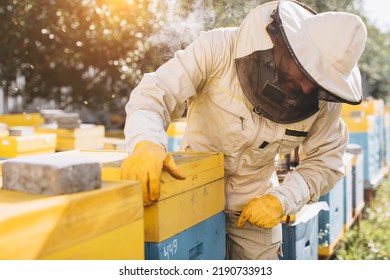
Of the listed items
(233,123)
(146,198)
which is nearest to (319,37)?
(233,123)

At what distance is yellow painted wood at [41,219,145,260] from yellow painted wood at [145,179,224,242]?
11 cm

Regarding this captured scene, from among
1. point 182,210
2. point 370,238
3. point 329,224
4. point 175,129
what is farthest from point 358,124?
point 182,210

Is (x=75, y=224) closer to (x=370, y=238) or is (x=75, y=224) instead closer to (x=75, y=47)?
(x=370, y=238)

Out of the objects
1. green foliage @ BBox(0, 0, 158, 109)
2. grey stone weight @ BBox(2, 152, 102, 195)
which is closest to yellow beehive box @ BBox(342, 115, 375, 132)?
green foliage @ BBox(0, 0, 158, 109)

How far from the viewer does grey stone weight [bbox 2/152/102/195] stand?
1.13 meters

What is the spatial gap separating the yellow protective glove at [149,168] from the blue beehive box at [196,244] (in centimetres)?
14

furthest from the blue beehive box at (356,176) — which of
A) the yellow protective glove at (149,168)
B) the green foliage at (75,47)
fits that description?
the yellow protective glove at (149,168)

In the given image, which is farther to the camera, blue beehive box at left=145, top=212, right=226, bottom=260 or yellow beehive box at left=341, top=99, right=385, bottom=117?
yellow beehive box at left=341, top=99, right=385, bottom=117

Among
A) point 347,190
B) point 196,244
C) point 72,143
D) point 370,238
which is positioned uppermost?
point 72,143

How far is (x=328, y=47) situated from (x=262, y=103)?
30 cm

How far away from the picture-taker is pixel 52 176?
113 centimetres

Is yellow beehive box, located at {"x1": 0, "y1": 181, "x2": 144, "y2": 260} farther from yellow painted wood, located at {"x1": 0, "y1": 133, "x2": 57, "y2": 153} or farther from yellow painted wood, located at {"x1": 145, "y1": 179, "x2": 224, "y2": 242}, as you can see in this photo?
yellow painted wood, located at {"x1": 0, "y1": 133, "x2": 57, "y2": 153}

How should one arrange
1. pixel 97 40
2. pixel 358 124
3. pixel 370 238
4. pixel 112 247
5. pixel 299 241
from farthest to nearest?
pixel 97 40
pixel 358 124
pixel 370 238
pixel 299 241
pixel 112 247
